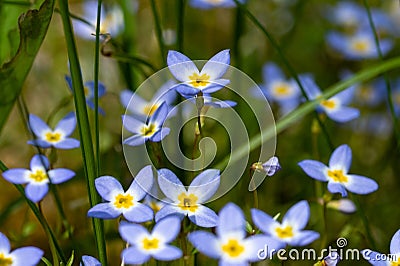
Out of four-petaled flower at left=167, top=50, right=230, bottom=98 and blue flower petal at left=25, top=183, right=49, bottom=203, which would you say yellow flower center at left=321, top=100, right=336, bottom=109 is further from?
blue flower petal at left=25, top=183, right=49, bottom=203

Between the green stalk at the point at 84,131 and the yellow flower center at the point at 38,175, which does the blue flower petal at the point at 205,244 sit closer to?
the green stalk at the point at 84,131

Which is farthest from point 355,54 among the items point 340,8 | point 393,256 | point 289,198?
point 393,256

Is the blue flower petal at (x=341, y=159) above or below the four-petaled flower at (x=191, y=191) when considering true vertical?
above

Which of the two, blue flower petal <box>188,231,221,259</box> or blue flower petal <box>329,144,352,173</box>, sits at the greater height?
blue flower petal <box>329,144,352,173</box>

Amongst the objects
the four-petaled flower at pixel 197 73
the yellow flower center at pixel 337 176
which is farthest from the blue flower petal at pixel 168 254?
the yellow flower center at pixel 337 176

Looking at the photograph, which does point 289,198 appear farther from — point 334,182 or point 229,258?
point 229,258

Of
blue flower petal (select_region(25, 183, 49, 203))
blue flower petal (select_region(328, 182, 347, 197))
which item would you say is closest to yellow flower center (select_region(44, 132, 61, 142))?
blue flower petal (select_region(25, 183, 49, 203))
